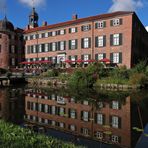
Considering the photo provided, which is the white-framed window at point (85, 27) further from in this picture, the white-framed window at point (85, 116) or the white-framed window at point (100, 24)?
the white-framed window at point (85, 116)

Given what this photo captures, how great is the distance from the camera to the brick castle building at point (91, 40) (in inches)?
1558

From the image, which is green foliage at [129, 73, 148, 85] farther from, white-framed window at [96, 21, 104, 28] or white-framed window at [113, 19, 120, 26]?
white-framed window at [96, 21, 104, 28]

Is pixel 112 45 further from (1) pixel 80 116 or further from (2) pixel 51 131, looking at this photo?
(2) pixel 51 131

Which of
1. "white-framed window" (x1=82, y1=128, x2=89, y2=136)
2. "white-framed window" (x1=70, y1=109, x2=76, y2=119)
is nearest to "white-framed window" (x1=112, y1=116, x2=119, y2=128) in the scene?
"white-framed window" (x1=82, y1=128, x2=89, y2=136)

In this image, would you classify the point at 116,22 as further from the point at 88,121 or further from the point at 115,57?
the point at 88,121

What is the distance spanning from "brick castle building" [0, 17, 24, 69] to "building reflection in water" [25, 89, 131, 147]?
36124mm

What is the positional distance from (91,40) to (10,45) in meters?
19.4

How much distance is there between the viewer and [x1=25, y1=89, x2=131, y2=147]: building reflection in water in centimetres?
1059

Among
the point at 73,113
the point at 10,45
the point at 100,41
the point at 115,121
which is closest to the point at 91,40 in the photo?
the point at 100,41

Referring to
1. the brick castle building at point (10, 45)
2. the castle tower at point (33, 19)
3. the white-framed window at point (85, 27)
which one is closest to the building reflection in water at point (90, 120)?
the white-framed window at point (85, 27)

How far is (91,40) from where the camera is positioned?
4338 centimetres

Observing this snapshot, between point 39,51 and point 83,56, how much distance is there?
11.5 metres

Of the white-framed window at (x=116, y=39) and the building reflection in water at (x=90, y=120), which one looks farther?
the white-framed window at (x=116, y=39)

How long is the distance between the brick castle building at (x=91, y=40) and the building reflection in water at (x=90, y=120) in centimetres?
2247
